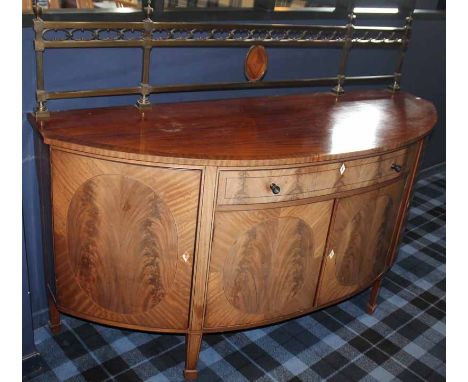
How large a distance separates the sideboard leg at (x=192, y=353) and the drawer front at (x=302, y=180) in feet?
1.70

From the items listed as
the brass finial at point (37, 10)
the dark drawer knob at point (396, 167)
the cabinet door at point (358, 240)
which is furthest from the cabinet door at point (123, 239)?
the dark drawer knob at point (396, 167)

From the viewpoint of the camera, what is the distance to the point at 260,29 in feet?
6.31

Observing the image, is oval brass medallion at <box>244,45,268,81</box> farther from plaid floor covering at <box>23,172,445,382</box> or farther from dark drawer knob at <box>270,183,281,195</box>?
plaid floor covering at <box>23,172,445,382</box>

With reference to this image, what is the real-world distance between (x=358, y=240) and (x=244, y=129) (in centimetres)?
61

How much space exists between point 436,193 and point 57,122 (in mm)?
2734

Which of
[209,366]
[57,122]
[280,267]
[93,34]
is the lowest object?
[209,366]

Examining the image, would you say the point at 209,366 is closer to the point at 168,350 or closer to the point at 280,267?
the point at 168,350

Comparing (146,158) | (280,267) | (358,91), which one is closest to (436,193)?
(358,91)

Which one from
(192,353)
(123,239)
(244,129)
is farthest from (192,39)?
(192,353)

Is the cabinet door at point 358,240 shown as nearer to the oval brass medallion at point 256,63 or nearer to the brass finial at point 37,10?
the oval brass medallion at point 256,63

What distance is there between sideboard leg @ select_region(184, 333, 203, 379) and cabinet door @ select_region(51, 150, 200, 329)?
70 millimetres

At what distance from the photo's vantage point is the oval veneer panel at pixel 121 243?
1.51 m

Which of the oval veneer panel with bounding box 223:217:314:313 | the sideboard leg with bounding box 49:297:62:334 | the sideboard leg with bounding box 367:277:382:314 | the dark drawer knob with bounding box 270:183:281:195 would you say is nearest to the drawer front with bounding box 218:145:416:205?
the dark drawer knob with bounding box 270:183:281:195

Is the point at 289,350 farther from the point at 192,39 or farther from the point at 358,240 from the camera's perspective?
the point at 192,39
